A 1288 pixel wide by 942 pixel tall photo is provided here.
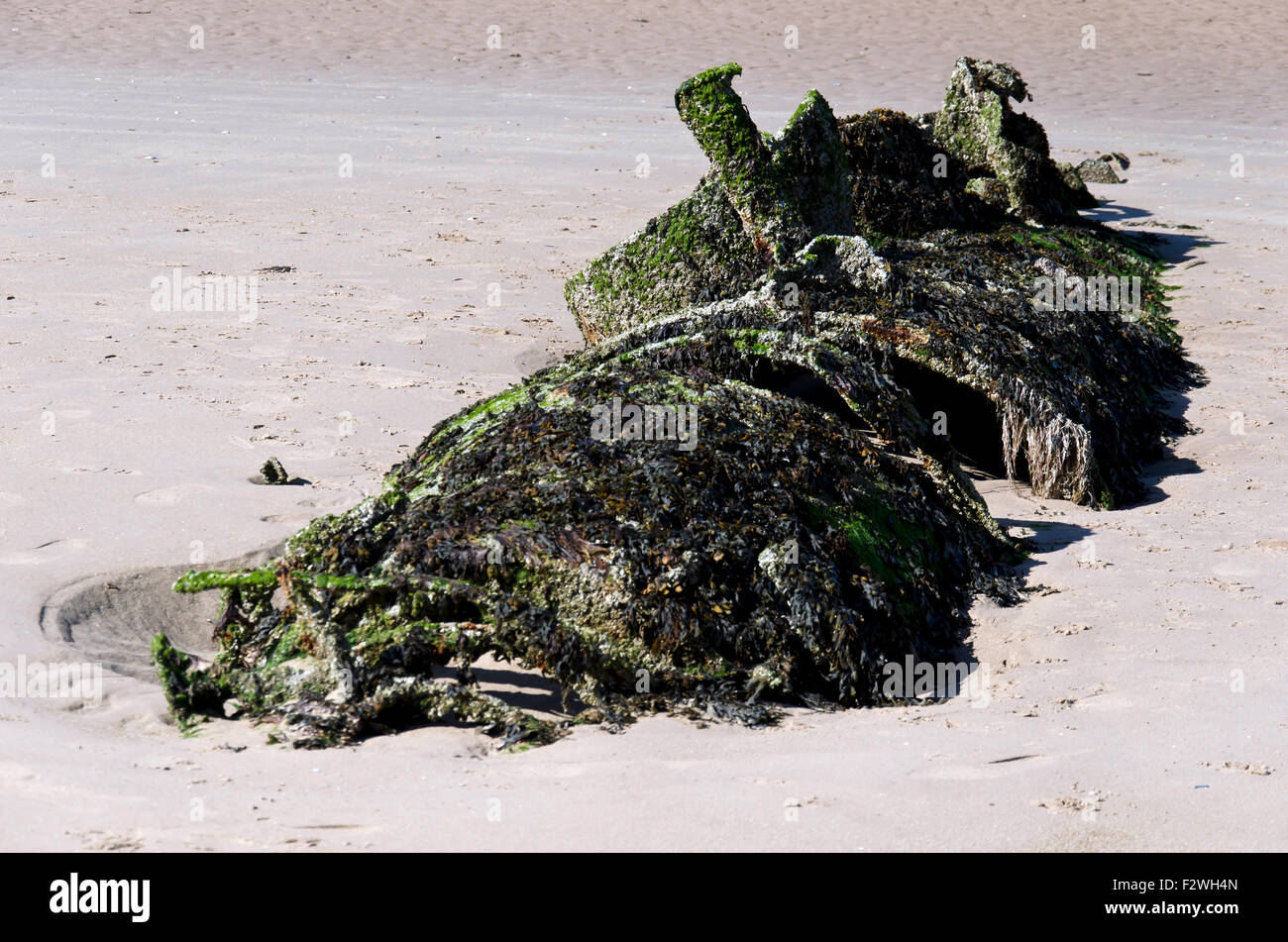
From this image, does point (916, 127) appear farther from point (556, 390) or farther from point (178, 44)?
point (178, 44)

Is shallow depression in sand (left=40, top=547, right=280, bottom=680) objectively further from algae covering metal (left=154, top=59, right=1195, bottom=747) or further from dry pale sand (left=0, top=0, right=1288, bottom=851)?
algae covering metal (left=154, top=59, right=1195, bottom=747)

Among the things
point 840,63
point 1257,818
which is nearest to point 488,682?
point 1257,818

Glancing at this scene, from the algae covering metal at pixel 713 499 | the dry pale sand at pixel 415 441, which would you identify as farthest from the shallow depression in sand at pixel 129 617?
the algae covering metal at pixel 713 499

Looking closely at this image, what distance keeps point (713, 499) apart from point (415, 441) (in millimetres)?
2594

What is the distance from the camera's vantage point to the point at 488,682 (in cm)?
400

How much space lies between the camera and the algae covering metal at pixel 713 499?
12.8 ft

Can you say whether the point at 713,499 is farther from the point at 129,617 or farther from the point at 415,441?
the point at 415,441

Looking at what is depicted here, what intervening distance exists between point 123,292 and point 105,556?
4447 millimetres

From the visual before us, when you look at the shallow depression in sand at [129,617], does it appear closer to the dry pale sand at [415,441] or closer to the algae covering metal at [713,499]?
the dry pale sand at [415,441]

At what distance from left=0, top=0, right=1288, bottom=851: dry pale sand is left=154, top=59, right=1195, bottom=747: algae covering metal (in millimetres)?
172

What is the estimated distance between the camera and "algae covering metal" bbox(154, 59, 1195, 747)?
389 centimetres

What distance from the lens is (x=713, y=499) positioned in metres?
4.41

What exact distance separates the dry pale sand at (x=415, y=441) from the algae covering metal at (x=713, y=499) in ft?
0.56

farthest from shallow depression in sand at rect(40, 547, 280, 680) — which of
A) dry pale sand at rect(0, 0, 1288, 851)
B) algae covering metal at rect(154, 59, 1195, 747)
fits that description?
algae covering metal at rect(154, 59, 1195, 747)
